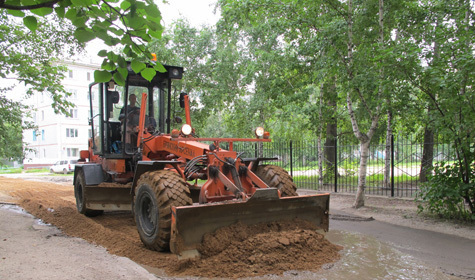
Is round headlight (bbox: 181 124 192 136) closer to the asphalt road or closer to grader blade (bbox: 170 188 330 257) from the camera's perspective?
grader blade (bbox: 170 188 330 257)

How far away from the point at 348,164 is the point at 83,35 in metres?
12.7

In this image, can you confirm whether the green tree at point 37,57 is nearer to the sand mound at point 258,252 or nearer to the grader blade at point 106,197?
the grader blade at point 106,197

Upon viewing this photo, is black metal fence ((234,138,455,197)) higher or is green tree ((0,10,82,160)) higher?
green tree ((0,10,82,160))

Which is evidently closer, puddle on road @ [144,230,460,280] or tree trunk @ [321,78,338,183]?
puddle on road @ [144,230,460,280]

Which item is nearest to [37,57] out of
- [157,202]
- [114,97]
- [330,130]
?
[114,97]

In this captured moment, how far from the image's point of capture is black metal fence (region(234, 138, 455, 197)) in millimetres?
11891

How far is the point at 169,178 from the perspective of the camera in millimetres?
5445

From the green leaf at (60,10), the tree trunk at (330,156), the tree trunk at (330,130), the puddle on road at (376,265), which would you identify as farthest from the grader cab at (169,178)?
the tree trunk at (330,156)

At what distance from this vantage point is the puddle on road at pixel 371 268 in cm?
441

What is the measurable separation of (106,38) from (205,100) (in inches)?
653

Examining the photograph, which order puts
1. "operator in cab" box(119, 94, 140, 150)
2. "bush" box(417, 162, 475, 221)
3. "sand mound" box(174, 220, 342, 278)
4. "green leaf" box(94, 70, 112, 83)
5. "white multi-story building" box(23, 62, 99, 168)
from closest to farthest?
1. "green leaf" box(94, 70, 112, 83)
2. "sand mound" box(174, 220, 342, 278)
3. "bush" box(417, 162, 475, 221)
4. "operator in cab" box(119, 94, 140, 150)
5. "white multi-story building" box(23, 62, 99, 168)

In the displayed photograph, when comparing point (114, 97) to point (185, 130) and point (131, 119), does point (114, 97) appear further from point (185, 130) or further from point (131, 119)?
point (185, 130)

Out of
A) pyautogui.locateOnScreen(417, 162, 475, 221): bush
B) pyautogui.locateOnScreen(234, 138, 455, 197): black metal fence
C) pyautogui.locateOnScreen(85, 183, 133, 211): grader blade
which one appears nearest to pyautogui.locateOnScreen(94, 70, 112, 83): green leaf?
pyautogui.locateOnScreen(85, 183, 133, 211): grader blade

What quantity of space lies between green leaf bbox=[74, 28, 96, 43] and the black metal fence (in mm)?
9120
